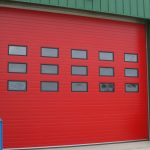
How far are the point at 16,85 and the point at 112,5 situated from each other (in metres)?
3.85

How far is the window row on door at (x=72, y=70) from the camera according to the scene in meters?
9.07

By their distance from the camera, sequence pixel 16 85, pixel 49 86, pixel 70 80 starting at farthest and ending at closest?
pixel 70 80
pixel 49 86
pixel 16 85

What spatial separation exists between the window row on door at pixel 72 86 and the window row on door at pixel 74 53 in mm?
787

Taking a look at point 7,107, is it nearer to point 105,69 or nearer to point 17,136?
point 17,136

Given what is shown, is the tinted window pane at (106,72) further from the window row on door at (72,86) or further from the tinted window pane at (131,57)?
the tinted window pane at (131,57)

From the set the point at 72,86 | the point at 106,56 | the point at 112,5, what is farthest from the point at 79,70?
the point at 112,5

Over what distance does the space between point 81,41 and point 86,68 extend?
0.84 meters

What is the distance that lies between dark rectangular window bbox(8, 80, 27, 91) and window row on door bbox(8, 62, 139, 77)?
305mm

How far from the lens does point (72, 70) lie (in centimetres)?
980

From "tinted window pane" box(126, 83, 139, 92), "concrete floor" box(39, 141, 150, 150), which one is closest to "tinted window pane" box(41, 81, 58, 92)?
"concrete floor" box(39, 141, 150, 150)

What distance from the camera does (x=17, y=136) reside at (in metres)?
8.92

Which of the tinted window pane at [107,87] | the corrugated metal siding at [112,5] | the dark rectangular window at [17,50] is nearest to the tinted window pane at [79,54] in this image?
the tinted window pane at [107,87]

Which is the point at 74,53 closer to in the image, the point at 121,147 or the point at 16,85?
the point at 16,85

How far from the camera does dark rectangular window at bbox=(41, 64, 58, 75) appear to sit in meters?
9.42
